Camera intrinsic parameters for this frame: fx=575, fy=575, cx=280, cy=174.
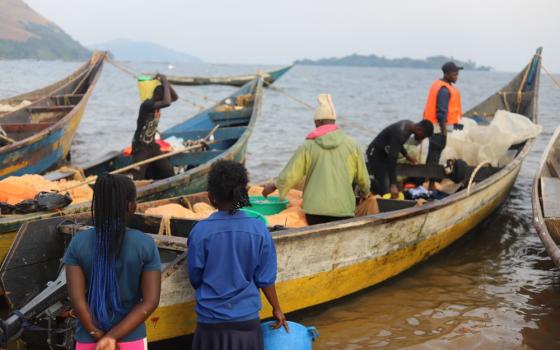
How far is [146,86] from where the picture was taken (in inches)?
285

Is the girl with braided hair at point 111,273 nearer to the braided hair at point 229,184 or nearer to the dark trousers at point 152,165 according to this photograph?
the braided hair at point 229,184

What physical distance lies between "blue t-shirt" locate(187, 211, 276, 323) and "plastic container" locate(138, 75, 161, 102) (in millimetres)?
4712

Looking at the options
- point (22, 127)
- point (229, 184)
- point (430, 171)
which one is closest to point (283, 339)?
point (229, 184)

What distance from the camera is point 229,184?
2807 mm

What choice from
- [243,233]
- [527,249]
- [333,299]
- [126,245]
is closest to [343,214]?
[333,299]

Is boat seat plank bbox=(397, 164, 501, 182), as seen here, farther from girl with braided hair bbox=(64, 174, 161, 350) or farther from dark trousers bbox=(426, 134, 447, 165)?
girl with braided hair bbox=(64, 174, 161, 350)

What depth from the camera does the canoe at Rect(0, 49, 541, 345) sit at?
375 centimetres

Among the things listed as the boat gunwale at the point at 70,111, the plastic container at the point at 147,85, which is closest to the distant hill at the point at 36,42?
the boat gunwale at the point at 70,111

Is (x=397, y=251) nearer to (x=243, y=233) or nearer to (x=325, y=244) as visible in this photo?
(x=325, y=244)

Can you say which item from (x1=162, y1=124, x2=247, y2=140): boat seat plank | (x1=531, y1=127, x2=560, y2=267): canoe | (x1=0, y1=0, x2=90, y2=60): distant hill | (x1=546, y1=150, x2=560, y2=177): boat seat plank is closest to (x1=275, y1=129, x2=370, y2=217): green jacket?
(x1=531, y1=127, x2=560, y2=267): canoe

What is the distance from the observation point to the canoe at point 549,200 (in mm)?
4980

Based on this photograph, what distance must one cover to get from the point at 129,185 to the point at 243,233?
2.05ft

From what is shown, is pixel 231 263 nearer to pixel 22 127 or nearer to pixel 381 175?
pixel 381 175

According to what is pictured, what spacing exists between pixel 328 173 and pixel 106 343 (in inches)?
103
